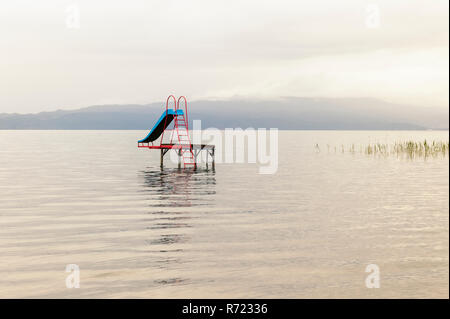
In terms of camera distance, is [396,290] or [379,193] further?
[379,193]

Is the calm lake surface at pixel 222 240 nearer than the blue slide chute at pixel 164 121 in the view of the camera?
Yes

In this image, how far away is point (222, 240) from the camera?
15398mm

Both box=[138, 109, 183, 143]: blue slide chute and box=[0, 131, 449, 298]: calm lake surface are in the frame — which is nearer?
box=[0, 131, 449, 298]: calm lake surface

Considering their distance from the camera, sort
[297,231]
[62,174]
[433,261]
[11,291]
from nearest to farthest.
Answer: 1. [11,291]
2. [433,261]
3. [297,231]
4. [62,174]

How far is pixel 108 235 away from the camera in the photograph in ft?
52.4

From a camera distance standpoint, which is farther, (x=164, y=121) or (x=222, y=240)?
(x=164, y=121)

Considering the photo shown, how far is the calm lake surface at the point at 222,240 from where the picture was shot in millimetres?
10938

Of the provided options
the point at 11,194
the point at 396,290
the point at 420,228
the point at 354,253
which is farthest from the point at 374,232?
the point at 11,194

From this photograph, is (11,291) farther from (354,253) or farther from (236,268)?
(354,253)

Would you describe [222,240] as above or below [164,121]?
below

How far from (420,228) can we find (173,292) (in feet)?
37.1

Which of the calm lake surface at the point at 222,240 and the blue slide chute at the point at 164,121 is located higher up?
the blue slide chute at the point at 164,121

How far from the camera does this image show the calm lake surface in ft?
35.9

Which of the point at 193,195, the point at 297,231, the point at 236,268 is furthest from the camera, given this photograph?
the point at 193,195
